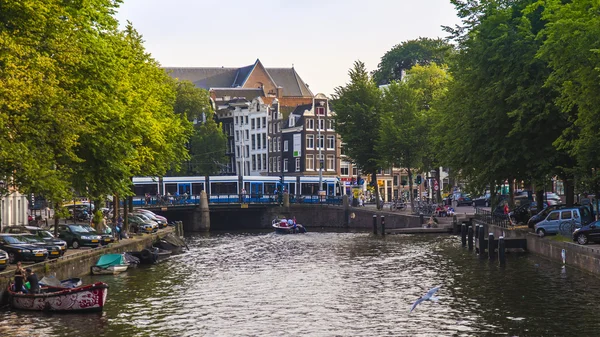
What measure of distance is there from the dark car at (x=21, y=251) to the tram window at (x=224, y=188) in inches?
2983

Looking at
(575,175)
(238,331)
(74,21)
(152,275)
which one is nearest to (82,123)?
(74,21)

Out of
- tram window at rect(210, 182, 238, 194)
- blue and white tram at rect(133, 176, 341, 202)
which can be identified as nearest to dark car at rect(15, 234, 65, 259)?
blue and white tram at rect(133, 176, 341, 202)

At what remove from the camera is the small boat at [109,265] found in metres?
52.2

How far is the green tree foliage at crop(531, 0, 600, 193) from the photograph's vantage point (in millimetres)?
46363

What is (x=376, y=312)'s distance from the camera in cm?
3769

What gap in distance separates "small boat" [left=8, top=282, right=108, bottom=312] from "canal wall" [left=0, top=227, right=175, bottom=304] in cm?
182

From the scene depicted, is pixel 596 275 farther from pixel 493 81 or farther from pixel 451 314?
pixel 493 81

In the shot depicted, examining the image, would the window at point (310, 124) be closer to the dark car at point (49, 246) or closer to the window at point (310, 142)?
the window at point (310, 142)

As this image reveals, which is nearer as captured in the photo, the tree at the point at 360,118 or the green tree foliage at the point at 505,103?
the green tree foliage at the point at 505,103

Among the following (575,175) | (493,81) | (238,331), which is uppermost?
(493,81)

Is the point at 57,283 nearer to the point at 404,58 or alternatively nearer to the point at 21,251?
the point at 21,251

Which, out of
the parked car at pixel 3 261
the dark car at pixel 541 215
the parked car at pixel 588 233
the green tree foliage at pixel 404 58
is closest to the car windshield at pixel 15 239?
the parked car at pixel 3 261

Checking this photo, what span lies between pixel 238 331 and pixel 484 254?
31424 millimetres

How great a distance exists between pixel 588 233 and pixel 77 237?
29.7 m
